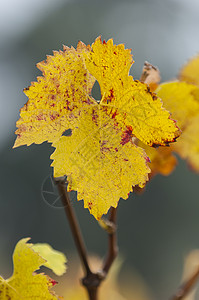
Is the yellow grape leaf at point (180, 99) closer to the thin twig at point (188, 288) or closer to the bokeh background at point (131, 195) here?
the thin twig at point (188, 288)

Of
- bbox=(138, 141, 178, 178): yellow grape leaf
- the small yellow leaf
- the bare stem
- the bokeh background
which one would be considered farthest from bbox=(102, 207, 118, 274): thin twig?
the bokeh background

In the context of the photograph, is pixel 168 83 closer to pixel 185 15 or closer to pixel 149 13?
pixel 185 15

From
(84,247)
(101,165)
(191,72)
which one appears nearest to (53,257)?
(84,247)

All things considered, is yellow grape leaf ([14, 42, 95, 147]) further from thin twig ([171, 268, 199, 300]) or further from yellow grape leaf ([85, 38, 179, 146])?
thin twig ([171, 268, 199, 300])

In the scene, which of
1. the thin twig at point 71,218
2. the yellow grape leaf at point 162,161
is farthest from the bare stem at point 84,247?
the yellow grape leaf at point 162,161

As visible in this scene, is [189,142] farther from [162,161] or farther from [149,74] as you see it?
[149,74]

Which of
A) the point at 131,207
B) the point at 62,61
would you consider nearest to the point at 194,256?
the point at 62,61
